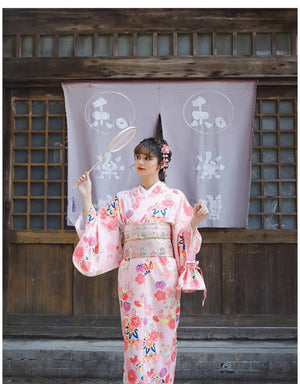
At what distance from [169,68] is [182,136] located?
89 cm

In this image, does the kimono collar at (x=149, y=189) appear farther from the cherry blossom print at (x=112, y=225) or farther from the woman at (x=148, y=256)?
the cherry blossom print at (x=112, y=225)

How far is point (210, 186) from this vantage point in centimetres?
605

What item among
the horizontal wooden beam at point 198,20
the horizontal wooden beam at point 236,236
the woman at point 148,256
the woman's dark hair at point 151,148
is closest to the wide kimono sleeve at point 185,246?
the woman at point 148,256

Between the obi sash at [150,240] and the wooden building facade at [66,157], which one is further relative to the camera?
the wooden building facade at [66,157]

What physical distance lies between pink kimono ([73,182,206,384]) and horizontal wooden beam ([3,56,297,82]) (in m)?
2.44

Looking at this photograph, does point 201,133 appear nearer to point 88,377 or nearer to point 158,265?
point 158,265

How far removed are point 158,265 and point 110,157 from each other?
244cm

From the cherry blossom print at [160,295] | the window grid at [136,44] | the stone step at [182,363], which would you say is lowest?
the stone step at [182,363]

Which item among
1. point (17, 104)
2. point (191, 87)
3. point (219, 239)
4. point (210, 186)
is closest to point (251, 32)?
point (191, 87)

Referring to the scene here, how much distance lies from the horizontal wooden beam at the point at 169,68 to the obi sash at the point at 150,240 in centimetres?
274

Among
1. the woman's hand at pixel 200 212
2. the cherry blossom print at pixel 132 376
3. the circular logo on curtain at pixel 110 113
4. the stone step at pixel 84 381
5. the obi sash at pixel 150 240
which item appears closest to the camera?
the woman's hand at pixel 200 212

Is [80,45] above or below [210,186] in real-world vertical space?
above

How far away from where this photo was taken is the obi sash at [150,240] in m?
4.00

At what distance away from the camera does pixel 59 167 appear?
6.31m
